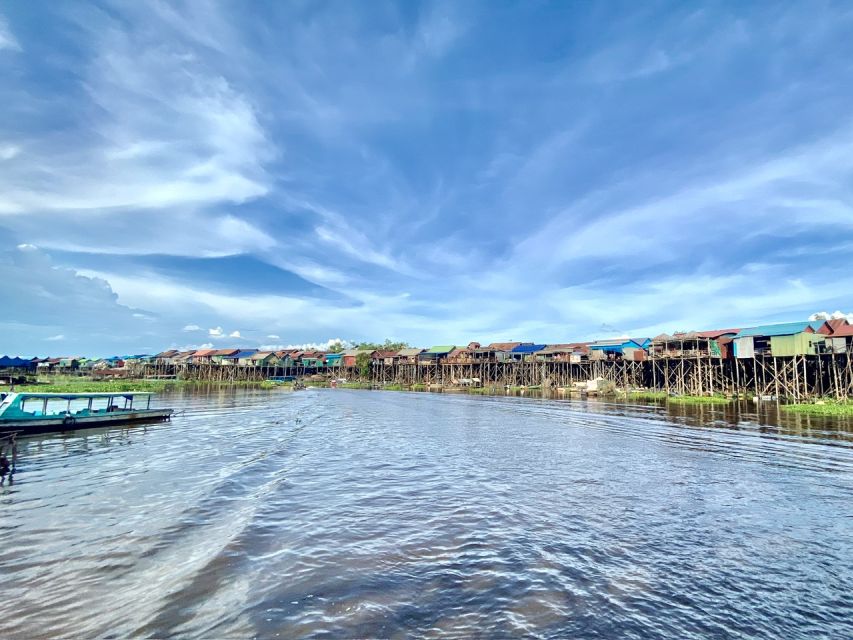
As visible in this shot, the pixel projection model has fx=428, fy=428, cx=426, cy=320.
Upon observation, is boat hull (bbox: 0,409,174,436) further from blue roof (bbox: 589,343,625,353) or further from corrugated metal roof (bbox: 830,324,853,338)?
corrugated metal roof (bbox: 830,324,853,338)

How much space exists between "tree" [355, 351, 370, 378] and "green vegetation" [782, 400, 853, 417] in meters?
69.6

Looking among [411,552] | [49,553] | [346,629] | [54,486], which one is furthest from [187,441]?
[346,629]

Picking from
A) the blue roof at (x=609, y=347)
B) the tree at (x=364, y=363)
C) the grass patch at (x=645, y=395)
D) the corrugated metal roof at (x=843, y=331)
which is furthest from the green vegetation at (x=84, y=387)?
the corrugated metal roof at (x=843, y=331)

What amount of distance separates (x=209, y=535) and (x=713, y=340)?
51.9 meters

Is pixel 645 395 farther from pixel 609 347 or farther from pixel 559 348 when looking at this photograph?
pixel 559 348

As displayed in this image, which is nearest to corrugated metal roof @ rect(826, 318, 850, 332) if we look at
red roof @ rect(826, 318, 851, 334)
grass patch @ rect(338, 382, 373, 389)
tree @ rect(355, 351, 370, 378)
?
red roof @ rect(826, 318, 851, 334)

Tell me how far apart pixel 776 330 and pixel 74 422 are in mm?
54708

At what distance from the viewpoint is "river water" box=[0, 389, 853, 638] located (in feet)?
18.4

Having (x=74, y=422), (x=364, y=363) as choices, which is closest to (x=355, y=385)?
(x=364, y=363)

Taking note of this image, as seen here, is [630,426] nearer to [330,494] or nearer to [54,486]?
[330,494]

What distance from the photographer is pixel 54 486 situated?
1211 cm

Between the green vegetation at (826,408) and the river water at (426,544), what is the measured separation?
714 inches

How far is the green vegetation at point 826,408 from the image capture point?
29.9 m

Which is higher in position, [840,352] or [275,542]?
[840,352]
